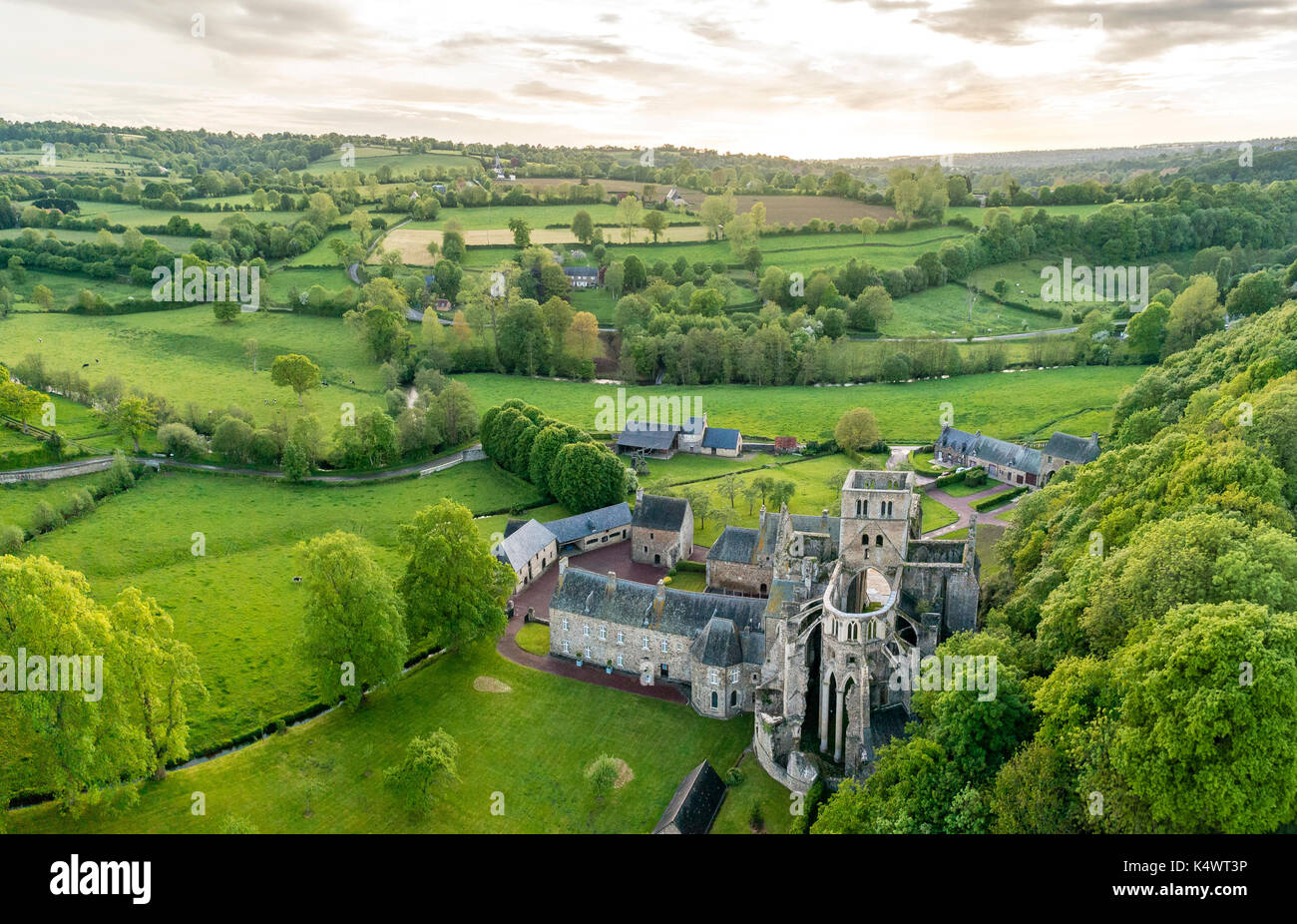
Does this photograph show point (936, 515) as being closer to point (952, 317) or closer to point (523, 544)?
point (523, 544)

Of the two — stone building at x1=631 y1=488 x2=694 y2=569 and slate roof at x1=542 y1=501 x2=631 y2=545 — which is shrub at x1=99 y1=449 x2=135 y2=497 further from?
stone building at x1=631 y1=488 x2=694 y2=569

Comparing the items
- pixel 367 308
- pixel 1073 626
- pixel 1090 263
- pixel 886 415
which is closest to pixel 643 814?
pixel 1073 626

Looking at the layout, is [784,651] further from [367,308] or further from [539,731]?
[367,308]

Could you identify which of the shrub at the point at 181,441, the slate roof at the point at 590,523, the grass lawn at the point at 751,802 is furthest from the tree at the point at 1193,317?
the shrub at the point at 181,441

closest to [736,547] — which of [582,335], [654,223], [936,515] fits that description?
[936,515]

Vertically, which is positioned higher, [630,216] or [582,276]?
[630,216]

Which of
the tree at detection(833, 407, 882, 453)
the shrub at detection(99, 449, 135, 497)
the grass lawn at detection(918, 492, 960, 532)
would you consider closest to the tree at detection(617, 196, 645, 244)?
the tree at detection(833, 407, 882, 453)

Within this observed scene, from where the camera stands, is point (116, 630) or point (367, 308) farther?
point (367, 308)
